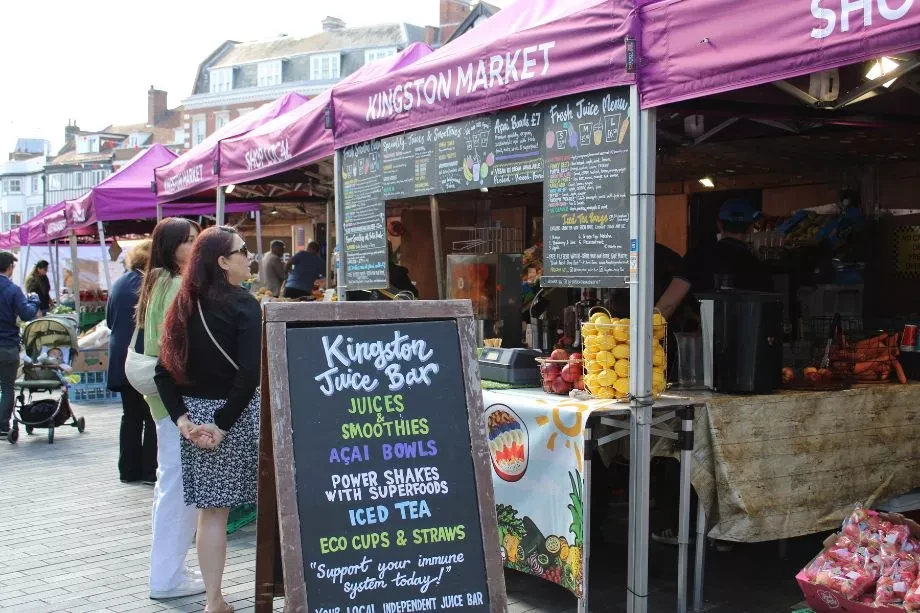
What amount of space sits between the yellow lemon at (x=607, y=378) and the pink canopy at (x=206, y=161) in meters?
5.41

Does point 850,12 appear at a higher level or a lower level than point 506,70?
lower

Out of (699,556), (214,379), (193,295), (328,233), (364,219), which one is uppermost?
(328,233)

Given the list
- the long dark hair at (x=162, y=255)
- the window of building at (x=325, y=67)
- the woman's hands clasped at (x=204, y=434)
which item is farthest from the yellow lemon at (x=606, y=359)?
the window of building at (x=325, y=67)

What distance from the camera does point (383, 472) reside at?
348 cm

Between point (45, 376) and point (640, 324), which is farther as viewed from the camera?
point (45, 376)

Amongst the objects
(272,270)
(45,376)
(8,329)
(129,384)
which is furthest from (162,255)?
(272,270)

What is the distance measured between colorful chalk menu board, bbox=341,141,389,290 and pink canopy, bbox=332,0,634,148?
0.19m

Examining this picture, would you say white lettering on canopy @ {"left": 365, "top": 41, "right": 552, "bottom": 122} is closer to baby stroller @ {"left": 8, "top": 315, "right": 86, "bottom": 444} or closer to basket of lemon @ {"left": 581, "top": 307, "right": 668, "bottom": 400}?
basket of lemon @ {"left": 581, "top": 307, "right": 668, "bottom": 400}

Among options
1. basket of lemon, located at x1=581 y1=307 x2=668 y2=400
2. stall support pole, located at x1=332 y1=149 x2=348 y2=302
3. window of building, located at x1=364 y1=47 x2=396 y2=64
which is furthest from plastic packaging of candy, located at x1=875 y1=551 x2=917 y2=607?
window of building, located at x1=364 y1=47 x2=396 y2=64

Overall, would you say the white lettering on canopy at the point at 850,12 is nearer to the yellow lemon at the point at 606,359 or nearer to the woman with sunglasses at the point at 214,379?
the yellow lemon at the point at 606,359

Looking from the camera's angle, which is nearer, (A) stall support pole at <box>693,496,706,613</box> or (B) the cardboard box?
(A) stall support pole at <box>693,496,706,613</box>

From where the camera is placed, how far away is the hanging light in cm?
421

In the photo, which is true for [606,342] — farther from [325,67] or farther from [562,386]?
[325,67]

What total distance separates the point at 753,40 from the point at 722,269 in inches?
78.9
